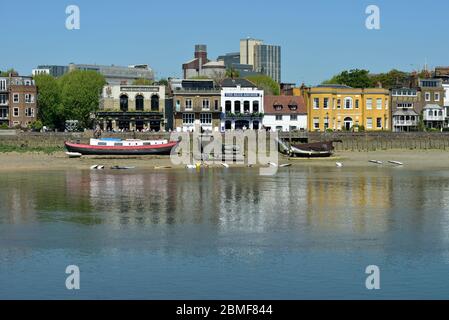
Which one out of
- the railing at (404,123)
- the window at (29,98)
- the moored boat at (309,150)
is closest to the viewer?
the moored boat at (309,150)

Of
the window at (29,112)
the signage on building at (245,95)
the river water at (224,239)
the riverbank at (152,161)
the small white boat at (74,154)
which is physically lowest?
the river water at (224,239)

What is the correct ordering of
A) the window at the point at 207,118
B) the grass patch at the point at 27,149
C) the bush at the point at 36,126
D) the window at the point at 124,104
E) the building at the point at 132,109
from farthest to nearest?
the bush at the point at 36,126 < the window at the point at 207,118 < the window at the point at 124,104 < the building at the point at 132,109 < the grass patch at the point at 27,149

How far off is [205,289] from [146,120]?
75878 millimetres

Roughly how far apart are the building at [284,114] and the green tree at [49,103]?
97.5ft

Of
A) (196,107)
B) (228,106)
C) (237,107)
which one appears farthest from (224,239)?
(237,107)

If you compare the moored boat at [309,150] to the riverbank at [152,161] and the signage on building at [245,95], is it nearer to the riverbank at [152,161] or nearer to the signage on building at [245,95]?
the riverbank at [152,161]

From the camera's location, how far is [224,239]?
105 feet

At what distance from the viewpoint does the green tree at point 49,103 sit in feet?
375

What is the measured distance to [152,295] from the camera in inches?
947

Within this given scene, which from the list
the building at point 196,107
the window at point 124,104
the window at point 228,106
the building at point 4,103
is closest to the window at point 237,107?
the window at point 228,106

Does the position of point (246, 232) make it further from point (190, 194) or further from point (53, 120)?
point (53, 120)

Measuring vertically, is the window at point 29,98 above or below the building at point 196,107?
above

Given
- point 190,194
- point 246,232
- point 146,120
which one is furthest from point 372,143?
point 246,232

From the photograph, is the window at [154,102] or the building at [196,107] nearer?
the window at [154,102]
